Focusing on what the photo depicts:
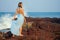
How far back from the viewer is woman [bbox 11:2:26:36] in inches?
103

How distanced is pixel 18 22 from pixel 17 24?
0.03 m

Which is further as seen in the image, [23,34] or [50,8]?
[50,8]

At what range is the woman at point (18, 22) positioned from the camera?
2607 mm

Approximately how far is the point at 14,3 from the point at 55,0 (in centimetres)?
64

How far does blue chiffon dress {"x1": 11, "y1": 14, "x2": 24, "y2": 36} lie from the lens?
261 cm

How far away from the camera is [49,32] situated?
2.65m

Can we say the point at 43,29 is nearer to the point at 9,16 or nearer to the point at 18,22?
the point at 18,22

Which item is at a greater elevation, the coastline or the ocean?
the ocean

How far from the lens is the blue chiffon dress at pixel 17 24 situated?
103 inches

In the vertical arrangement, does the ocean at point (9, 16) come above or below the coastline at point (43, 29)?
above

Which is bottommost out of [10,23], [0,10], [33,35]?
[33,35]

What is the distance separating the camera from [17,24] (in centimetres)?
263

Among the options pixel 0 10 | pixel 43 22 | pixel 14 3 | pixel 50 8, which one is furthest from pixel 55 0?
pixel 0 10

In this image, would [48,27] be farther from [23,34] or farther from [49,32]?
[23,34]
